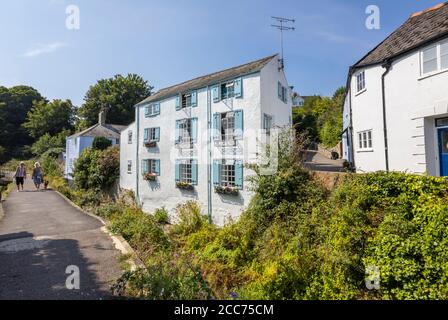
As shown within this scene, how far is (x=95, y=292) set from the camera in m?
4.75

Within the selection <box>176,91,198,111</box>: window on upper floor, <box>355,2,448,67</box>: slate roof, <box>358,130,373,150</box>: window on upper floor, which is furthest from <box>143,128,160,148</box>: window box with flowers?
<box>355,2,448,67</box>: slate roof

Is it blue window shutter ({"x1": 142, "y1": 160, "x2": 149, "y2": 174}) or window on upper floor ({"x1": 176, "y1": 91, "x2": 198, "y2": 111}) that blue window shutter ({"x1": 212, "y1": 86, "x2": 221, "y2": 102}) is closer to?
window on upper floor ({"x1": 176, "y1": 91, "x2": 198, "y2": 111})

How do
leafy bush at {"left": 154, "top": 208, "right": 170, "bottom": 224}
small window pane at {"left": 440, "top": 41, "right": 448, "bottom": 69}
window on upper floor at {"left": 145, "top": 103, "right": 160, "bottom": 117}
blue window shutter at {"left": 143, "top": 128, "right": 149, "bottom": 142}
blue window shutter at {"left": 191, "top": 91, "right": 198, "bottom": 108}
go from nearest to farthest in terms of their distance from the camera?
small window pane at {"left": 440, "top": 41, "right": 448, "bottom": 69} → blue window shutter at {"left": 191, "top": 91, "right": 198, "bottom": 108} → leafy bush at {"left": 154, "top": 208, "right": 170, "bottom": 224} → window on upper floor at {"left": 145, "top": 103, "right": 160, "bottom": 117} → blue window shutter at {"left": 143, "top": 128, "right": 149, "bottom": 142}

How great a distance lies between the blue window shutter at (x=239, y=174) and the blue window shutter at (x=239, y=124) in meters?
1.44

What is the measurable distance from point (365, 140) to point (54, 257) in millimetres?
13674

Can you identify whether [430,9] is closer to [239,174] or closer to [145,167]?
[239,174]

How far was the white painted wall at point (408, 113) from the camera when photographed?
8492mm

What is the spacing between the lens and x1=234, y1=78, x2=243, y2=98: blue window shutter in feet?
44.6

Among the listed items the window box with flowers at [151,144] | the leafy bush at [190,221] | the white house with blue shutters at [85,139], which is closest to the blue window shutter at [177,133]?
the window box with flowers at [151,144]

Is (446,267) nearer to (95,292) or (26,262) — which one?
(95,292)

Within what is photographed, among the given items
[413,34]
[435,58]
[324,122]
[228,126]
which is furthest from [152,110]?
[324,122]
